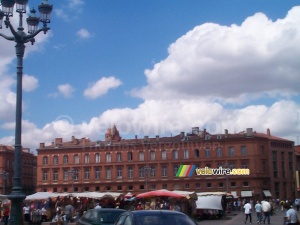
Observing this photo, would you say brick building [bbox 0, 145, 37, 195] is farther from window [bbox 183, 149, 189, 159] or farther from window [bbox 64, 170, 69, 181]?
window [bbox 183, 149, 189, 159]

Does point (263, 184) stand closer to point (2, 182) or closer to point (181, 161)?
point (181, 161)

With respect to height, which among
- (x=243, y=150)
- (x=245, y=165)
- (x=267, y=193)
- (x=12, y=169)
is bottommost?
(x=267, y=193)

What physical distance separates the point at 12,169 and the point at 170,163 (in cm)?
3639

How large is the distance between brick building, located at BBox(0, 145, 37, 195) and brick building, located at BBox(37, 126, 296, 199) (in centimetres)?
768

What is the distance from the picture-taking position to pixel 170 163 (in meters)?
90.1

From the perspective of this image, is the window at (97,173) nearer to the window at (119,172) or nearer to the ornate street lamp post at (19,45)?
the window at (119,172)

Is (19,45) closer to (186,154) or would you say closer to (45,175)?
(186,154)

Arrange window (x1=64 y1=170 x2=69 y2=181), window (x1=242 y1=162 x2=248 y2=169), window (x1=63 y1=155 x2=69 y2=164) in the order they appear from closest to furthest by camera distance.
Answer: window (x1=242 y1=162 x2=248 y2=169), window (x1=64 y1=170 x2=69 y2=181), window (x1=63 y1=155 x2=69 y2=164)

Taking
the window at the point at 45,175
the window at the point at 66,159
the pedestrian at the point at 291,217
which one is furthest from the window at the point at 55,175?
the pedestrian at the point at 291,217

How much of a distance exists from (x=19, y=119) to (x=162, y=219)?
339 inches

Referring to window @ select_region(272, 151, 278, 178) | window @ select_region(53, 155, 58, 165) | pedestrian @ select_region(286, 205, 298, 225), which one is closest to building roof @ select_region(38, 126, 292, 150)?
window @ select_region(53, 155, 58, 165)

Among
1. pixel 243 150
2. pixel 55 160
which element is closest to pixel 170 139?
pixel 243 150

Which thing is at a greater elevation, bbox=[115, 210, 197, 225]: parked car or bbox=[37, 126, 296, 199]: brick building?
bbox=[37, 126, 296, 199]: brick building

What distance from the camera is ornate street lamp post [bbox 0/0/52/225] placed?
680 inches
